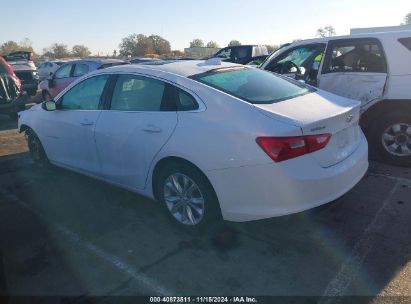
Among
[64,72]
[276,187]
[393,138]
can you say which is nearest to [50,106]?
[276,187]

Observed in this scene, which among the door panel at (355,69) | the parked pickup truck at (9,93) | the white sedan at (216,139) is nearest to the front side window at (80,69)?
Answer: the parked pickup truck at (9,93)

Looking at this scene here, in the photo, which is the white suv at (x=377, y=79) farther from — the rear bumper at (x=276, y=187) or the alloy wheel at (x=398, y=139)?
the rear bumper at (x=276, y=187)

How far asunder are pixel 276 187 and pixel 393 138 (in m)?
3.20

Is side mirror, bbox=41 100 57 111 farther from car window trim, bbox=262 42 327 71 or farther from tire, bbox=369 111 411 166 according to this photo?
tire, bbox=369 111 411 166

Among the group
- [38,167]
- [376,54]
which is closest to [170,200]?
[38,167]

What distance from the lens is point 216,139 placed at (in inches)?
121

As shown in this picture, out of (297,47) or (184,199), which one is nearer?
(184,199)

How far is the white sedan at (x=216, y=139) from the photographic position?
Answer: 2.93 m

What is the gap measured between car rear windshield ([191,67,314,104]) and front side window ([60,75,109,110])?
136cm

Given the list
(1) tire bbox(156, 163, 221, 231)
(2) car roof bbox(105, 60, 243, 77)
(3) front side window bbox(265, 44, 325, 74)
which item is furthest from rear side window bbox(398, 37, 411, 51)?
(1) tire bbox(156, 163, 221, 231)

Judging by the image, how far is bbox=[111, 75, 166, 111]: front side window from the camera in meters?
3.70

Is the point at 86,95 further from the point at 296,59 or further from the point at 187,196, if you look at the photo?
the point at 296,59

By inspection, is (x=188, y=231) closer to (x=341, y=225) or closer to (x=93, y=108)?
(x=341, y=225)

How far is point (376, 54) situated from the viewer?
211 inches
